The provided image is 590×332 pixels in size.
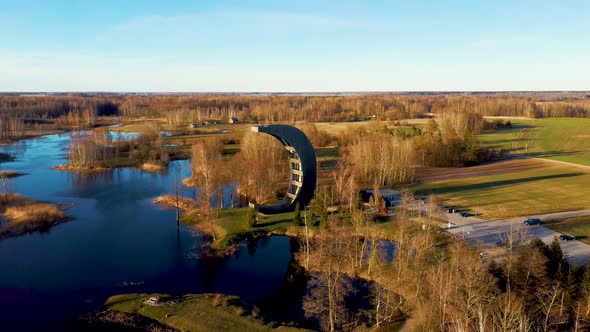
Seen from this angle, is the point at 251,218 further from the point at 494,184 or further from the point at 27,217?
the point at 494,184

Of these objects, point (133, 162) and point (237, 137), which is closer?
point (133, 162)

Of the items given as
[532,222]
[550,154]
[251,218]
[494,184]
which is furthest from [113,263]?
[550,154]

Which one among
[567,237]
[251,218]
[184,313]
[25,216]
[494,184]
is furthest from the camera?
[494,184]

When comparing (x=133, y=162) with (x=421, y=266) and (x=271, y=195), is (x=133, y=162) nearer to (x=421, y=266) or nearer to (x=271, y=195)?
(x=271, y=195)

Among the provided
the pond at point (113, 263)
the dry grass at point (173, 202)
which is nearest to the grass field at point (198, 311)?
the pond at point (113, 263)

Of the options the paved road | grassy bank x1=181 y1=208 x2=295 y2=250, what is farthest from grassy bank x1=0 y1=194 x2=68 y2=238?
the paved road

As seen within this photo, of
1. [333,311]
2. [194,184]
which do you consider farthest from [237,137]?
[333,311]

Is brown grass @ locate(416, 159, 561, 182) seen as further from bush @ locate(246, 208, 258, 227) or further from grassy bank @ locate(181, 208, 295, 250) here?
bush @ locate(246, 208, 258, 227)
